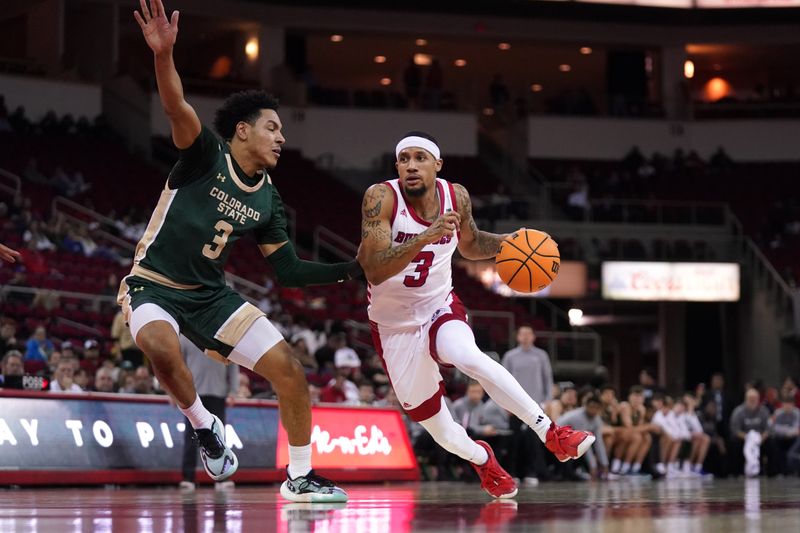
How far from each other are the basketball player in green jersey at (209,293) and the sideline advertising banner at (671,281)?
22828 millimetres

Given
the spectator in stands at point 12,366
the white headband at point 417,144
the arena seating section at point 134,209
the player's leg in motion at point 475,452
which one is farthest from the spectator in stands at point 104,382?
the white headband at point 417,144

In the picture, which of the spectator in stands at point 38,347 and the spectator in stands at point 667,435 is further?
the spectator in stands at point 667,435

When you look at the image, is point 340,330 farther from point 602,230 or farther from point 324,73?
point 324,73

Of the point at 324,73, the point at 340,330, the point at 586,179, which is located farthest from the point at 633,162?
the point at 340,330

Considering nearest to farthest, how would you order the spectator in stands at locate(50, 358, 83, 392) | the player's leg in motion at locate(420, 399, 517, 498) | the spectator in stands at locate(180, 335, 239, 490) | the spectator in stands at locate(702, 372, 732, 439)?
1. the player's leg in motion at locate(420, 399, 517, 498)
2. the spectator in stands at locate(180, 335, 239, 490)
3. the spectator in stands at locate(50, 358, 83, 392)
4. the spectator in stands at locate(702, 372, 732, 439)

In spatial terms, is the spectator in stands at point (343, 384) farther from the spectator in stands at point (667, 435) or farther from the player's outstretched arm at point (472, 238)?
the player's outstretched arm at point (472, 238)

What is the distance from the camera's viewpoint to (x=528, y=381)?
48.9 ft

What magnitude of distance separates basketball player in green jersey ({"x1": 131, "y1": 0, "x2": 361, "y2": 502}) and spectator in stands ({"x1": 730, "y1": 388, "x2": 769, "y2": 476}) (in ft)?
48.4

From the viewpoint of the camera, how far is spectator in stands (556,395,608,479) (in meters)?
16.8

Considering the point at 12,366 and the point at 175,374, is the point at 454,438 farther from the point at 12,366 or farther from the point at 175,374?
the point at 12,366

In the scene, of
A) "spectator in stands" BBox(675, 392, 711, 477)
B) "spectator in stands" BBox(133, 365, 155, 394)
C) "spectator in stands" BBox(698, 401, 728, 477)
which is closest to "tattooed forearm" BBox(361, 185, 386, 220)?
"spectator in stands" BBox(133, 365, 155, 394)

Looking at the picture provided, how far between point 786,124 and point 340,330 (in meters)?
18.9

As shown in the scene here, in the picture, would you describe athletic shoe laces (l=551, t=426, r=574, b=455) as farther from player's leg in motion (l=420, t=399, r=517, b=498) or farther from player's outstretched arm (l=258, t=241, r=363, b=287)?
player's outstretched arm (l=258, t=241, r=363, b=287)

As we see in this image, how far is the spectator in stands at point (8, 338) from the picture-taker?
15508 mm
